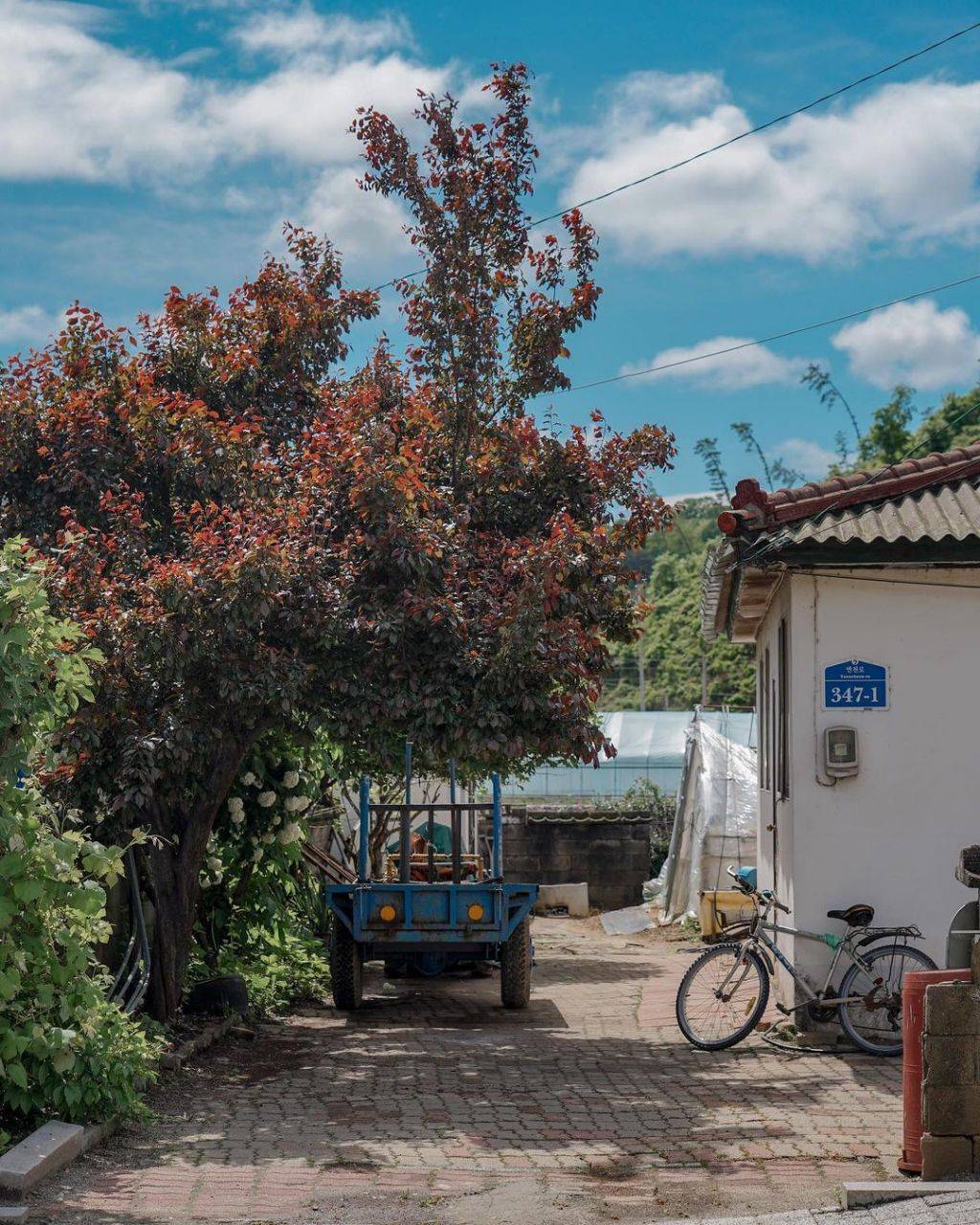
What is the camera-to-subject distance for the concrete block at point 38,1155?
6355 mm

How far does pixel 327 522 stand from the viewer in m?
10.5

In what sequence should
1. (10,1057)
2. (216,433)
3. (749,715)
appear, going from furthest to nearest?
1. (749,715)
2. (216,433)
3. (10,1057)

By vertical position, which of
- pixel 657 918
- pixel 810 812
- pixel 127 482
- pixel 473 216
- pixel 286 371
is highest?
pixel 473 216

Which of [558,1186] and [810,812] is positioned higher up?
[810,812]

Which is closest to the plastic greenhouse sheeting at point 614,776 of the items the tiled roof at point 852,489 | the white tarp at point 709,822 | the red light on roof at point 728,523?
the white tarp at point 709,822

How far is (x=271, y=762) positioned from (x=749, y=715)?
1955cm

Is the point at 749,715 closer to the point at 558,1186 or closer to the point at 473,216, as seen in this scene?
the point at 473,216

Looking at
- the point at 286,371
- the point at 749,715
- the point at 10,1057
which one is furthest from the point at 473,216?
the point at 749,715

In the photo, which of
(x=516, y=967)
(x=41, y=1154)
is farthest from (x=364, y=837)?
(x=41, y=1154)

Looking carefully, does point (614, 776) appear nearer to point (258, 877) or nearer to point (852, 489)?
point (258, 877)

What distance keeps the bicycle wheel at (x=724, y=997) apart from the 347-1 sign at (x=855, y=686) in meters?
1.87

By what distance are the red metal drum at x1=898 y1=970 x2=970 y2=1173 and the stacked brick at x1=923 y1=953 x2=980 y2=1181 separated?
0.10 metres

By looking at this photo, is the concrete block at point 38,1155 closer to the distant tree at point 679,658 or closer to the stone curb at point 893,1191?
the stone curb at point 893,1191

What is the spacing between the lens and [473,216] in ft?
40.1
